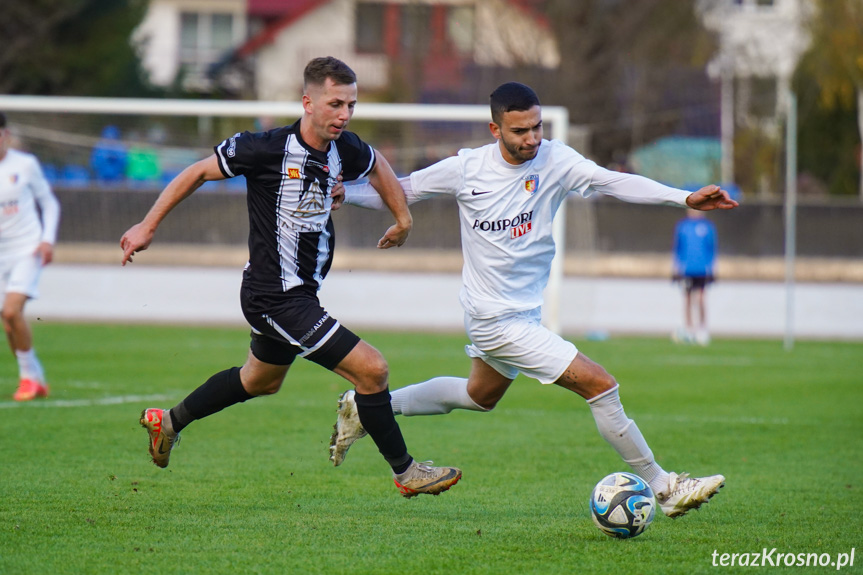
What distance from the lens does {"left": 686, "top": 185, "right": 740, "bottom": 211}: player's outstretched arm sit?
17.1 feet

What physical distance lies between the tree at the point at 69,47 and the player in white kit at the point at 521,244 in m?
24.0

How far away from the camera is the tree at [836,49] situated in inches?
1124

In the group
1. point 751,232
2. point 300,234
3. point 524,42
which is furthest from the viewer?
point 524,42

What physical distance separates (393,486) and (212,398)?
1.21m

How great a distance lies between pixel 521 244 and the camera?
Result: 5656 mm

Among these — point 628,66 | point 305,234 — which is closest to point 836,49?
point 628,66

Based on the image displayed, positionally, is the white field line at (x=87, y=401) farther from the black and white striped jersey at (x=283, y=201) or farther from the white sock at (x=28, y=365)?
the black and white striped jersey at (x=283, y=201)

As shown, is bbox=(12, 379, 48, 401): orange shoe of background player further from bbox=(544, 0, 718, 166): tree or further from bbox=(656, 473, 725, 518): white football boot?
bbox=(544, 0, 718, 166): tree

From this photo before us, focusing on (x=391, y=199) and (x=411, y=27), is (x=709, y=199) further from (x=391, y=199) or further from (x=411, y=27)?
(x=411, y=27)

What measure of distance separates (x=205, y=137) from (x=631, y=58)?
53.1ft

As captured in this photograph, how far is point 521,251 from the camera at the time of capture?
18.6ft

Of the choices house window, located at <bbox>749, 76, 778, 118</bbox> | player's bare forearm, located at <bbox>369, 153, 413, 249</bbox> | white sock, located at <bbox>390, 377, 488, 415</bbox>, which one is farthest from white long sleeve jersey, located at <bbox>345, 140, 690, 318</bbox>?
house window, located at <bbox>749, 76, 778, 118</bbox>

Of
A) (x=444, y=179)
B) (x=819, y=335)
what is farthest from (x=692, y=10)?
(x=444, y=179)

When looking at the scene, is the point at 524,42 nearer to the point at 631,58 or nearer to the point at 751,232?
the point at 631,58
